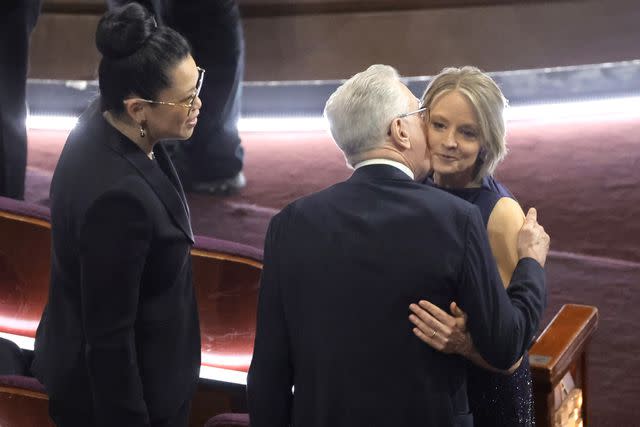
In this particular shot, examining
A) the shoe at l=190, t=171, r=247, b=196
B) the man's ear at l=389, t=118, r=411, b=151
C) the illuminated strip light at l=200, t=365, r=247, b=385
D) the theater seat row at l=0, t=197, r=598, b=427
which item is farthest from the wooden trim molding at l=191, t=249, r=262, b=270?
the shoe at l=190, t=171, r=247, b=196

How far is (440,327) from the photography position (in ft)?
4.69

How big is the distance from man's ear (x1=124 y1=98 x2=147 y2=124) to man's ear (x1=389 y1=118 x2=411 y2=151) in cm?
39

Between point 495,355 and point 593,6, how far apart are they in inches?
116

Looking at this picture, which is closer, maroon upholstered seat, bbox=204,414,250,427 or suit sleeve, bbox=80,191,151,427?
suit sleeve, bbox=80,191,151,427

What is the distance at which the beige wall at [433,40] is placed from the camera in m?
4.11

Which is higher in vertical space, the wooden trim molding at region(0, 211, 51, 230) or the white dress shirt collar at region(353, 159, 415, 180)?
the white dress shirt collar at region(353, 159, 415, 180)

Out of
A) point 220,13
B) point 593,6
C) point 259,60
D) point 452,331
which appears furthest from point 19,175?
point 593,6

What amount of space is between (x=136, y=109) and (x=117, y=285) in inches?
10.3

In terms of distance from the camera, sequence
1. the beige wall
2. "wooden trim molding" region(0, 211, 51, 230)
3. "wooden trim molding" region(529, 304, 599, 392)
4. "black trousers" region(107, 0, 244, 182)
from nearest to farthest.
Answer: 1. "wooden trim molding" region(529, 304, 599, 392)
2. "wooden trim molding" region(0, 211, 51, 230)
3. "black trousers" region(107, 0, 244, 182)
4. the beige wall

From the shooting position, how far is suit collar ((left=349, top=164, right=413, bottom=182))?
148 centimetres

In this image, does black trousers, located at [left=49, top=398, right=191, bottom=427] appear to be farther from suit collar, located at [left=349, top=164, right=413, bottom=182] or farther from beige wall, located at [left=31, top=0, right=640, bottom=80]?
beige wall, located at [left=31, top=0, right=640, bottom=80]

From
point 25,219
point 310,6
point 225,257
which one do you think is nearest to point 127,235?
point 225,257

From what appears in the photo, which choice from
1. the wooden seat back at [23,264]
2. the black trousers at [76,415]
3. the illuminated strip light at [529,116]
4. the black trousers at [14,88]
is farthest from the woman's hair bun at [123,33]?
the illuminated strip light at [529,116]

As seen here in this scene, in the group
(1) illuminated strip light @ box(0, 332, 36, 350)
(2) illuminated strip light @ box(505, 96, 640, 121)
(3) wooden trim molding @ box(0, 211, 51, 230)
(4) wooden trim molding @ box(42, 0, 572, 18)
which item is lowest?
(1) illuminated strip light @ box(0, 332, 36, 350)
